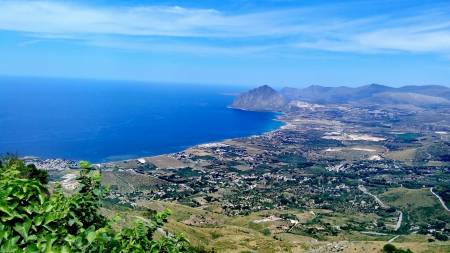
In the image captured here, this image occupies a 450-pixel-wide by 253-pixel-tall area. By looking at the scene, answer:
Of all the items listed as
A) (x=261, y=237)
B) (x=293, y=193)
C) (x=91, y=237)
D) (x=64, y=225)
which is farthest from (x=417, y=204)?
(x=91, y=237)

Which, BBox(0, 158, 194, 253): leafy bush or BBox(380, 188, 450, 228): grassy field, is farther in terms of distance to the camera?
BBox(380, 188, 450, 228): grassy field

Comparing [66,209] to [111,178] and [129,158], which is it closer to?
[111,178]

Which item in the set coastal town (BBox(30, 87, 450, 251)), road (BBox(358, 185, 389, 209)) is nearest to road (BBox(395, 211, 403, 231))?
coastal town (BBox(30, 87, 450, 251))

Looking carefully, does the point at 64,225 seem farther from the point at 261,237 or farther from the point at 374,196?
the point at 374,196

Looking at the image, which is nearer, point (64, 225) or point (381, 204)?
point (64, 225)

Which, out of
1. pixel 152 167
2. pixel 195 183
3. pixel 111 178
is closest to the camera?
pixel 111 178

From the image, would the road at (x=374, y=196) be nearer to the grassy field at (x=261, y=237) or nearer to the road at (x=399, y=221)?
the road at (x=399, y=221)

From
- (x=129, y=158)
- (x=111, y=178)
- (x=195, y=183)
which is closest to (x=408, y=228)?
(x=195, y=183)

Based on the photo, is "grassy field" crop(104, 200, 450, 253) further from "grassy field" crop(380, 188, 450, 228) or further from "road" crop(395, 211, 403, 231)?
"grassy field" crop(380, 188, 450, 228)

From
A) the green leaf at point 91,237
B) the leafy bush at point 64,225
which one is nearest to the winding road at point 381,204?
the leafy bush at point 64,225
